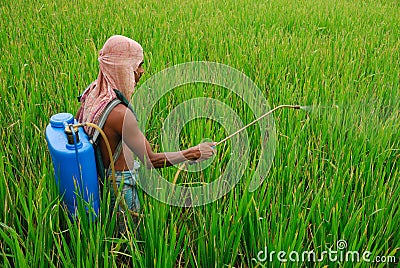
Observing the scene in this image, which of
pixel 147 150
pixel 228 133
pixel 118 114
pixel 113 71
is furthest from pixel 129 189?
pixel 228 133

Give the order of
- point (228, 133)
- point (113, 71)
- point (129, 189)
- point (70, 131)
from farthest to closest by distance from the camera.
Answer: point (228, 133)
point (129, 189)
point (113, 71)
point (70, 131)

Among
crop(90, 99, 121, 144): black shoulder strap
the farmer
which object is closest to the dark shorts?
the farmer

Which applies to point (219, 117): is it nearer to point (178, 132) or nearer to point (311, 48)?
point (178, 132)

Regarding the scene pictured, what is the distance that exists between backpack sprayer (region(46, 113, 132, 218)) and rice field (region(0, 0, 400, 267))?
0.06m

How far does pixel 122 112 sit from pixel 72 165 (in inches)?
8.3

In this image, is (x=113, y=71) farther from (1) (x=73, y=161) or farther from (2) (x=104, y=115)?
(1) (x=73, y=161)

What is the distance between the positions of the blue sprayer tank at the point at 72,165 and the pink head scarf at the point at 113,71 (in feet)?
0.28

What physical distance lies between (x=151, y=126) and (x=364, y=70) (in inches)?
63.0

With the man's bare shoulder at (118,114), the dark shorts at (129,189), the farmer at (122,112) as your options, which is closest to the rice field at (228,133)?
the dark shorts at (129,189)

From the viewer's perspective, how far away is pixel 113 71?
1.24 meters

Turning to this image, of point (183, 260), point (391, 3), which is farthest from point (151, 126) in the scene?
point (391, 3)

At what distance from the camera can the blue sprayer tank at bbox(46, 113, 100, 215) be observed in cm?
117

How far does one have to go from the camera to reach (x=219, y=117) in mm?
1939

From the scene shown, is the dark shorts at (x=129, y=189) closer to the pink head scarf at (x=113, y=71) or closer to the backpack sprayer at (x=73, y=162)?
the backpack sprayer at (x=73, y=162)
